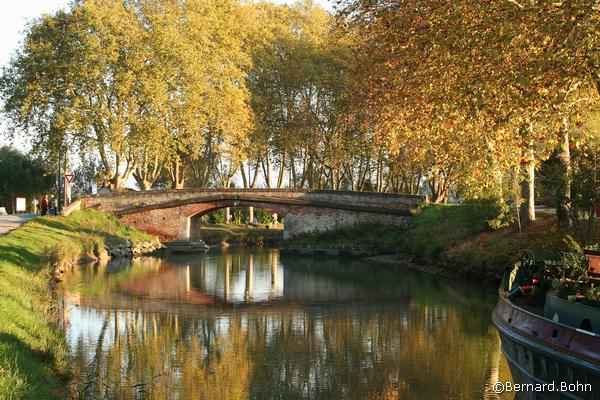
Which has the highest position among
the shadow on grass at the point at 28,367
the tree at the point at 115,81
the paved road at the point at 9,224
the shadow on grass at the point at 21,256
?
the tree at the point at 115,81

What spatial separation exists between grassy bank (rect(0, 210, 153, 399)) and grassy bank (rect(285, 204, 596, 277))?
12722 millimetres

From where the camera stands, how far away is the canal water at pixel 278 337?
14.0 meters

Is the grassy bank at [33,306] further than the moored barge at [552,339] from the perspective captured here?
Yes

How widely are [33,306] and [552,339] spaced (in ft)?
35.8

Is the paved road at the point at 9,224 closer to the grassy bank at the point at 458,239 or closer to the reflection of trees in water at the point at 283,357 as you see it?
the reflection of trees in water at the point at 283,357

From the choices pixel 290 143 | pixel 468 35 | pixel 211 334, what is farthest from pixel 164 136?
pixel 468 35

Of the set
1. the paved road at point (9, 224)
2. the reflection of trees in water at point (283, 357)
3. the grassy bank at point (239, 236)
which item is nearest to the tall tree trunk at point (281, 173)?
the grassy bank at point (239, 236)

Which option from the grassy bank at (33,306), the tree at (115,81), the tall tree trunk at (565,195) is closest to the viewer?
the grassy bank at (33,306)

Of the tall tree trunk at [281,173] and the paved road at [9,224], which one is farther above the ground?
the tall tree trunk at [281,173]

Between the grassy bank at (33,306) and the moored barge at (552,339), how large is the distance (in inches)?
275

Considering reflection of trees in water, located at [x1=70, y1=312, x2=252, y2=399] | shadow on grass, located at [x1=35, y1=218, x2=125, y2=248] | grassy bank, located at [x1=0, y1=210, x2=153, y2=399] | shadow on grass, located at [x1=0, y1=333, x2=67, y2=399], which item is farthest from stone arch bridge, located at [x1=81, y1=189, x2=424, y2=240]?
shadow on grass, located at [x1=0, y1=333, x2=67, y2=399]

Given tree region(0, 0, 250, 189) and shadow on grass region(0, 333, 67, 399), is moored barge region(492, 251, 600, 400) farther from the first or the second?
tree region(0, 0, 250, 189)

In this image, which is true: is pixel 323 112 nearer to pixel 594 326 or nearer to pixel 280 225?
pixel 280 225

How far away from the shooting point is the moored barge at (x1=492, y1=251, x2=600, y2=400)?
10336 mm
